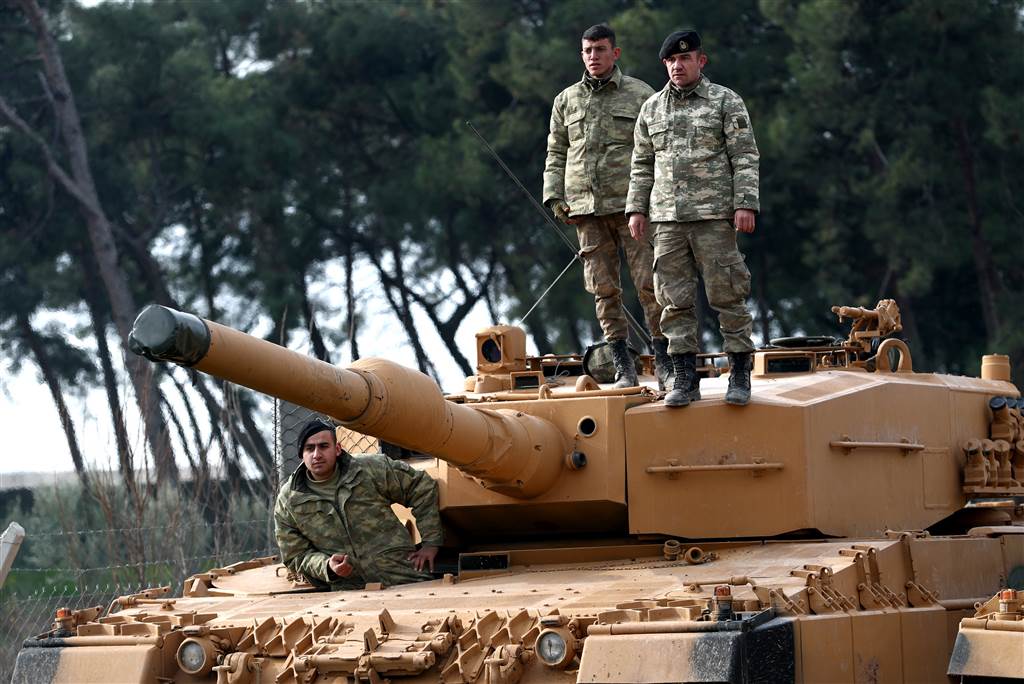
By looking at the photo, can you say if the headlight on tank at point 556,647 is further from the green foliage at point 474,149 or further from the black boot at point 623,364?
the green foliage at point 474,149

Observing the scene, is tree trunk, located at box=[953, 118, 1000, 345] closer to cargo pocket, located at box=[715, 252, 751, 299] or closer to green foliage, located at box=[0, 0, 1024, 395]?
green foliage, located at box=[0, 0, 1024, 395]

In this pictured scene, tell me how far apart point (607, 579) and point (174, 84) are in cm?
1902

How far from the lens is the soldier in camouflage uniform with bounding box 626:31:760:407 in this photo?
11492mm

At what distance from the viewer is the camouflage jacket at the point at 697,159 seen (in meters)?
11.5

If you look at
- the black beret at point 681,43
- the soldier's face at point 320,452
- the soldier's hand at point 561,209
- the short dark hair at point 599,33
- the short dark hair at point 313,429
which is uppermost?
the short dark hair at point 599,33

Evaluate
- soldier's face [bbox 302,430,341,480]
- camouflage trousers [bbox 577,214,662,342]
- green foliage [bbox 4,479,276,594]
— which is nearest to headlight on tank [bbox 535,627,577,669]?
soldier's face [bbox 302,430,341,480]

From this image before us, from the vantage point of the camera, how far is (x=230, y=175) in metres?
28.7

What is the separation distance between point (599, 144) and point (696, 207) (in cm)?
128

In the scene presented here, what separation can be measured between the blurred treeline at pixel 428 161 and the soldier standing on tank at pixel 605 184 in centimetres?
1269

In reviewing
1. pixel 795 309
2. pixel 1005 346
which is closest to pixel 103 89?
pixel 795 309

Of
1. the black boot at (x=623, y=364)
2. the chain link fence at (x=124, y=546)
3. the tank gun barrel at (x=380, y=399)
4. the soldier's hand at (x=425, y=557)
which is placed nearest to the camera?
the tank gun barrel at (x=380, y=399)

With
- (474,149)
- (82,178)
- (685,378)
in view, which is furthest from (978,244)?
(685,378)

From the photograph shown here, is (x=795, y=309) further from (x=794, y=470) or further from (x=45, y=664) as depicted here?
(x=45, y=664)

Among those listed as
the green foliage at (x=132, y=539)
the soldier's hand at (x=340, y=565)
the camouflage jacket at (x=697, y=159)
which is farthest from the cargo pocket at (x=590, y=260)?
the green foliage at (x=132, y=539)
